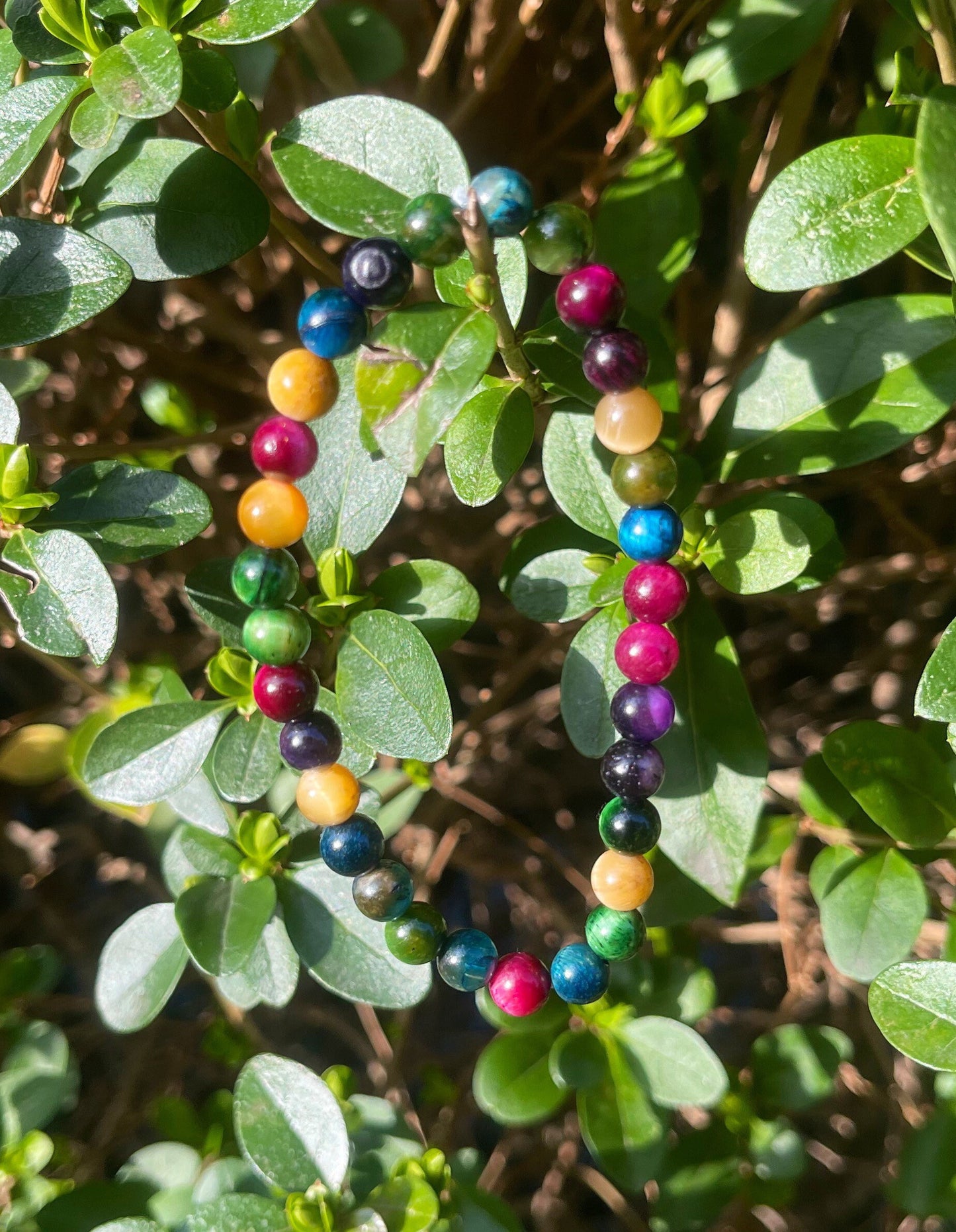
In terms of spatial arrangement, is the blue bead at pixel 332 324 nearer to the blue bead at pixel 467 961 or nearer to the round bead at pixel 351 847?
the round bead at pixel 351 847

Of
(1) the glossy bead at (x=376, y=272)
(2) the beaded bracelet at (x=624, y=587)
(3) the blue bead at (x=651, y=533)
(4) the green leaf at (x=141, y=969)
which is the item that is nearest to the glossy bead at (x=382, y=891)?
(2) the beaded bracelet at (x=624, y=587)

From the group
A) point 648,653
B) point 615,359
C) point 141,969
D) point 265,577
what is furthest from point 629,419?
point 141,969

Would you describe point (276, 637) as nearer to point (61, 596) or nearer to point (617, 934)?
point (61, 596)

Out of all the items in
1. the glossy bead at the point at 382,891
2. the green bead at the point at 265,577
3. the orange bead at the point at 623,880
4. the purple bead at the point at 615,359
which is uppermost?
the purple bead at the point at 615,359

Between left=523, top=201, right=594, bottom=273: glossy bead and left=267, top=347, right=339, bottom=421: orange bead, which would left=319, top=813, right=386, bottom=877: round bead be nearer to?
left=267, top=347, right=339, bottom=421: orange bead

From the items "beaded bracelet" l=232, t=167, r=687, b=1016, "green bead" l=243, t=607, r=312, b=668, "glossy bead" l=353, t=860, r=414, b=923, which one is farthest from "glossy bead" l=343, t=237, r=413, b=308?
"glossy bead" l=353, t=860, r=414, b=923

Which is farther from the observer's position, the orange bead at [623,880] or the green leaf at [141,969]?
the green leaf at [141,969]

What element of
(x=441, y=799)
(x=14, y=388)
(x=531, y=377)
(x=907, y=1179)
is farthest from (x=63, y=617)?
(x=907, y=1179)
